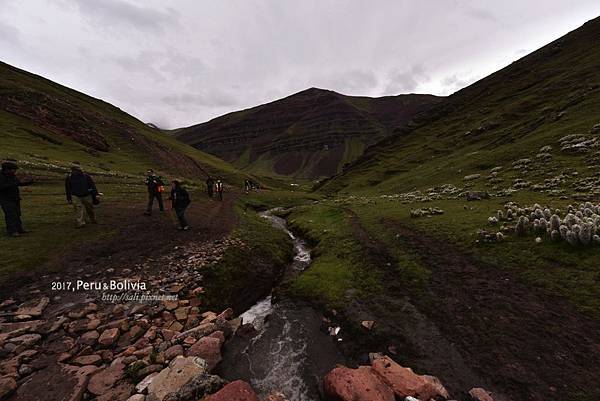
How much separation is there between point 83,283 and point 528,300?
19069mm

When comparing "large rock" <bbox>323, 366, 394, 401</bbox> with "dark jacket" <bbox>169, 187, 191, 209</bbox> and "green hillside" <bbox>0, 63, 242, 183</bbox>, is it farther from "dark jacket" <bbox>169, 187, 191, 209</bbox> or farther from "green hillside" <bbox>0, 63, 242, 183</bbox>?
"green hillside" <bbox>0, 63, 242, 183</bbox>

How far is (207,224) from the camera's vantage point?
83.3 ft

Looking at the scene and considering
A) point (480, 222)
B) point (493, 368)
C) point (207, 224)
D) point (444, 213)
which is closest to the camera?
point (493, 368)

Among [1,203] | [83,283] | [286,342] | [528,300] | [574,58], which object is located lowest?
[286,342]

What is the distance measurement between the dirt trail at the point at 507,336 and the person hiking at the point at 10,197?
2102 centimetres

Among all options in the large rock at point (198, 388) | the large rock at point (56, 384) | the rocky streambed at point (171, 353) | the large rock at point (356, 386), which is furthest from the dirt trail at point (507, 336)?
the large rock at point (56, 384)

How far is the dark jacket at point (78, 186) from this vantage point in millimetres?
17766

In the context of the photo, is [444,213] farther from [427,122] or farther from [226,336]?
[427,122]

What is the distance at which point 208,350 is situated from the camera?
9500mm

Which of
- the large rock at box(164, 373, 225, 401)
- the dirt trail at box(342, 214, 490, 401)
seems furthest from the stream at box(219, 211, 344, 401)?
the large rock at box(164, 373, 225, 401)

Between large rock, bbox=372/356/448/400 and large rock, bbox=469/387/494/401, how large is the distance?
682 millimetres

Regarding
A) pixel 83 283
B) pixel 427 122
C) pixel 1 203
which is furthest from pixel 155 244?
pixel 427 122

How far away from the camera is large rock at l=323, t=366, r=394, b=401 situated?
7520 mm

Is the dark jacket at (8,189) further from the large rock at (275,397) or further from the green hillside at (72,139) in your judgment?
the green hillside at (72,139)
